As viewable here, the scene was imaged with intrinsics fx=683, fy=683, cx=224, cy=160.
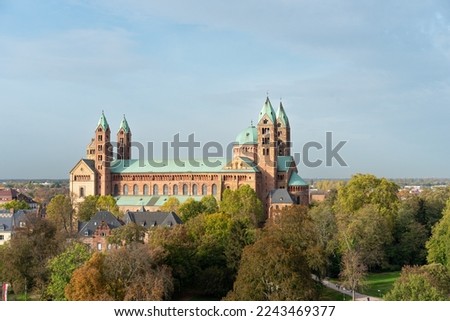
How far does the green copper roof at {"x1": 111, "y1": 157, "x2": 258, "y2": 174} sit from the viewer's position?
109750 millimetres

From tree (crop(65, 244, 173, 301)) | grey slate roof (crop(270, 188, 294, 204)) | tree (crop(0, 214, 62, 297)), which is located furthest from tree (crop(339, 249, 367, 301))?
grey slate roof (crop(270, 188, 294, 204))

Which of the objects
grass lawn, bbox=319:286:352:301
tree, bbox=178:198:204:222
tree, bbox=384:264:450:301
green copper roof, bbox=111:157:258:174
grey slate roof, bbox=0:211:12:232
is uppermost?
green copper roof, bbox=111:157:258:174

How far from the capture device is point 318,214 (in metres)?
75.4

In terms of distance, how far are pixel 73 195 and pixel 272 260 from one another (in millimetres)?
74278

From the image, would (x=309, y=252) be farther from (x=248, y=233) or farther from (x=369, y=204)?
(x=369, y=204)

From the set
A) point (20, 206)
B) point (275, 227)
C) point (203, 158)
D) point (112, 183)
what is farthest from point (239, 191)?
point (20, 206)

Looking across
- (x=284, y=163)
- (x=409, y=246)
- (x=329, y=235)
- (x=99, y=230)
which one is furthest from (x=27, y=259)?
(x=284, y=163)

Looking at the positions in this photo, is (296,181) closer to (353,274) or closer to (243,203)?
(243,203)

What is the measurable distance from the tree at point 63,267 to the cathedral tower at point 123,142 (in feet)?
250

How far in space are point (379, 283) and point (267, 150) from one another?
4673cm

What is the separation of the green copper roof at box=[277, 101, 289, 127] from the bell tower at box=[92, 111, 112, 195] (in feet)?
96.0

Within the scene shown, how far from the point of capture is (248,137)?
367 ft

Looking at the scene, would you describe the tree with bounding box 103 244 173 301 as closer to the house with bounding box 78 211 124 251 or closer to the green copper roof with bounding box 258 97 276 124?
the house with bounding box 78 211 124 251

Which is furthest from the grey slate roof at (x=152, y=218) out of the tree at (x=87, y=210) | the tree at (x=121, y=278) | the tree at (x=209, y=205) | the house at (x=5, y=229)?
the tree at (x=121, y=278)
